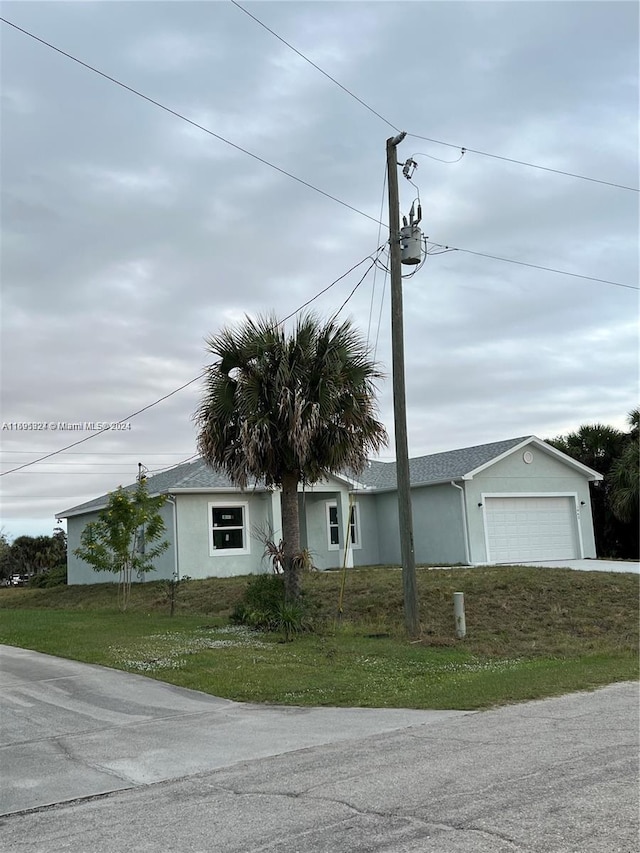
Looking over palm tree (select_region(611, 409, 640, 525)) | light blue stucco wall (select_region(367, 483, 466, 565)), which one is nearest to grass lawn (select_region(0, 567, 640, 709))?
light blue stucco wall (select_region(367, 483, 466, 565))

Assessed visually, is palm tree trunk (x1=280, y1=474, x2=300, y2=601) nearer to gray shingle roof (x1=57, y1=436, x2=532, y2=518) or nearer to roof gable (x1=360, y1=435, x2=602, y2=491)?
gray shingle roof (x1=57, y1=436, x2=532, y2=518)

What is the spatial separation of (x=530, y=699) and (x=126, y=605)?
49.1 ft

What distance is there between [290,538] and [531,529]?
44.9 ft

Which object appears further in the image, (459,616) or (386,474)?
(386,474)

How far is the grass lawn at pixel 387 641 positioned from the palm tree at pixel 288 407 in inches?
93.9

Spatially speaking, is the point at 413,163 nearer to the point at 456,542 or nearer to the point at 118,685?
the point at 118,685

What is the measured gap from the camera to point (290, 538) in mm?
16016

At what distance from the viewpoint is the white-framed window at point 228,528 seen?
25594 mm

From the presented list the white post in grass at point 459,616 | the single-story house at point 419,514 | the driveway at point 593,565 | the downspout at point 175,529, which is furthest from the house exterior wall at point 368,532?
the white post in grass at point 459,616

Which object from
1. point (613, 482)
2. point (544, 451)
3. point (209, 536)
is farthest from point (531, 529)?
point (209, 536)

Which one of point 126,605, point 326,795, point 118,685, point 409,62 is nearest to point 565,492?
point 126,605

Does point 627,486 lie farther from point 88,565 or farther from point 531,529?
point 88,565

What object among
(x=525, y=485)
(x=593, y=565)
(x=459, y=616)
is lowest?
(x=459, y=616)

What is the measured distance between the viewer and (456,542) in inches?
1021
